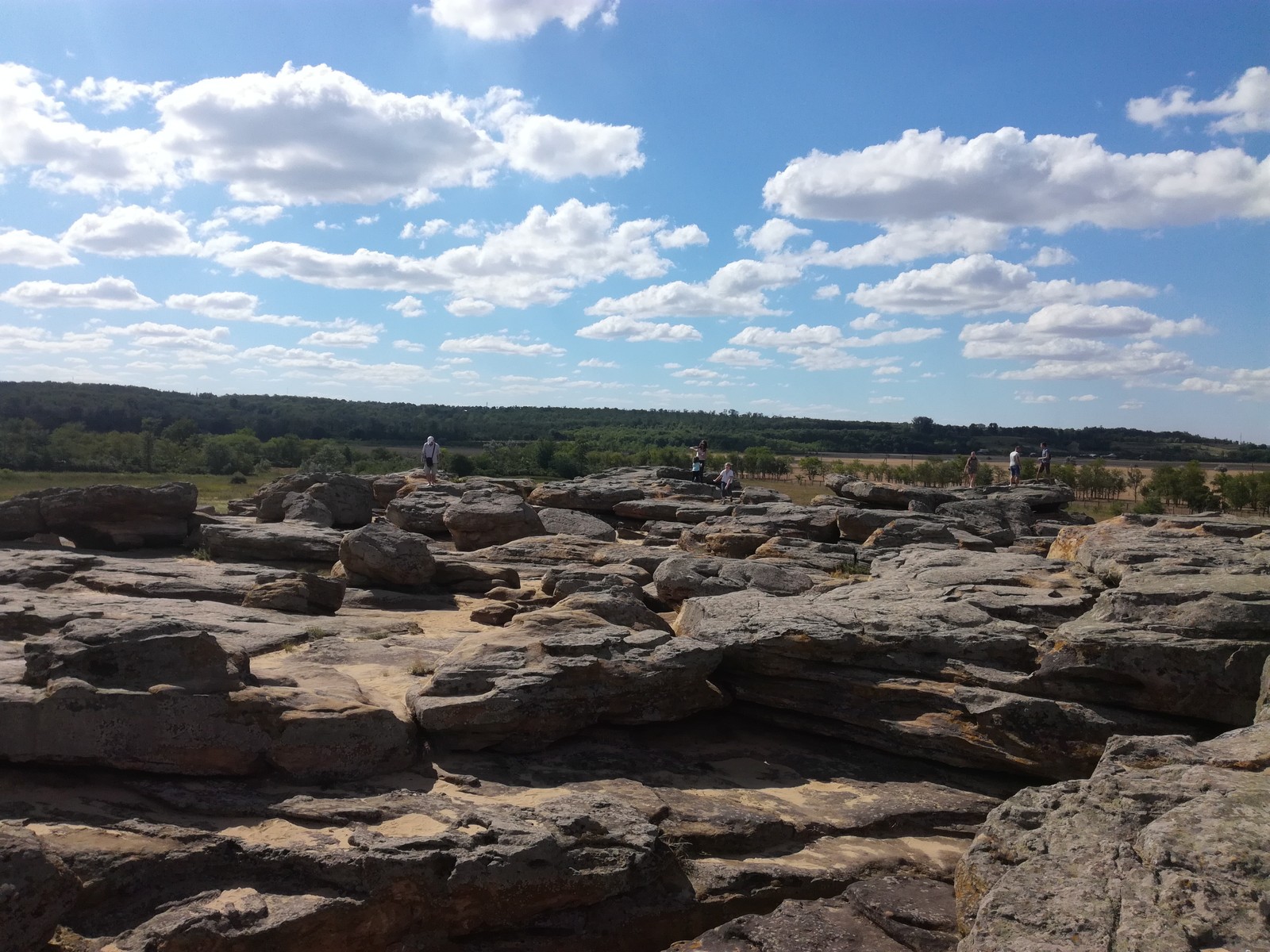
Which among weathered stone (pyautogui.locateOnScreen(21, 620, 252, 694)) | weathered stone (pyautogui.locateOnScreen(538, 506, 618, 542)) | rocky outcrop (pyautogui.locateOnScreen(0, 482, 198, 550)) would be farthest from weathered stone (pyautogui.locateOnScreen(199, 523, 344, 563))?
weathered stone (pyautogui.locateOnScreen(21, 620, 252, 694))

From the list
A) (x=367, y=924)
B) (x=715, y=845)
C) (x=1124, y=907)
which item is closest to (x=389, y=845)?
(x=367, y=924)

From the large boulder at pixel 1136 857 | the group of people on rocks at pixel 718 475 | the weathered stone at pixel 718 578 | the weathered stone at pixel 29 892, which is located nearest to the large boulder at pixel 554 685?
the weathered stone at pixel 29 892

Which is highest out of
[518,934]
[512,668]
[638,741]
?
[512,668]

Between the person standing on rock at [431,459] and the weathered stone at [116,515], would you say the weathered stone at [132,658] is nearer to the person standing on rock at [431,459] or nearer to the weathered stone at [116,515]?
the weathered stone at [116,515]

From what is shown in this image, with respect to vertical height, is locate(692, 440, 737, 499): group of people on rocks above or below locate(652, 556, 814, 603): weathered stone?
above

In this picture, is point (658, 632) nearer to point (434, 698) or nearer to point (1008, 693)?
point (434, 698)

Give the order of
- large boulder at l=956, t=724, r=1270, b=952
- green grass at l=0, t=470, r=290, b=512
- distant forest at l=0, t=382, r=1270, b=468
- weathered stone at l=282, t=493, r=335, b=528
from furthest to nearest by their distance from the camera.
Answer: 1. distant forest at l=0, t=382, r=1270, b=468
2. green grass at l=0, t=470, r=290, b=512
3. weathered stone at l=282, t=493, r=335, b=528
4. large boulder at l=956, t=724, r=1270, b=952

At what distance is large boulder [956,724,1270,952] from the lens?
525 cm

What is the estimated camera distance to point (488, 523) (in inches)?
853

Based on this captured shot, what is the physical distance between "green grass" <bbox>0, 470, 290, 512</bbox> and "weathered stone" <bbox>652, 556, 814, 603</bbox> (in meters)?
A: 28.1

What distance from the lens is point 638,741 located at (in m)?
10.4

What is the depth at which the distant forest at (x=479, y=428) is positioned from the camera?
293ft

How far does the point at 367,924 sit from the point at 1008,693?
7.09 meters

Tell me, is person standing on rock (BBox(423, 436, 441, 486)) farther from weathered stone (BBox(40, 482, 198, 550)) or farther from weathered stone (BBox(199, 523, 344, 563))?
weathered stone (BBox(199, 523, 344, 563))
